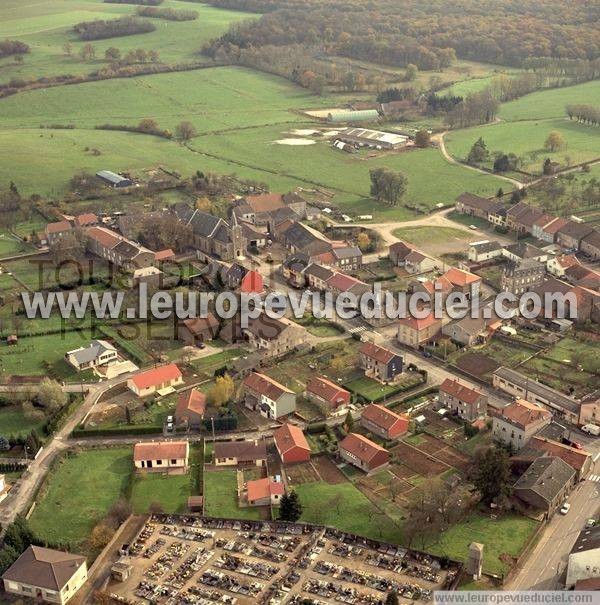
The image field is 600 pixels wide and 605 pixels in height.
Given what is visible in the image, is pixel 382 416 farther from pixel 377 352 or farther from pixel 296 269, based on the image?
pixel 296 269

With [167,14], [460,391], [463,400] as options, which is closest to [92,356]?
[460,391]

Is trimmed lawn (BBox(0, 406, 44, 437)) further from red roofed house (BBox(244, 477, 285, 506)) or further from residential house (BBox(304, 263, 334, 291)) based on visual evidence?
residential house (BBox(304, 263, 334, 291))

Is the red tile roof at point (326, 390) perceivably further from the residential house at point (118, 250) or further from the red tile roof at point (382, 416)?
the residential house at point (118, 250)

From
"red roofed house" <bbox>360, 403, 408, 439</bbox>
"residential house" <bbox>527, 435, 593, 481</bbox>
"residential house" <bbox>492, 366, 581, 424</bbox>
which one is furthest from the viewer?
"residential house" <bbox>492, 366, 581, 424</bbox>

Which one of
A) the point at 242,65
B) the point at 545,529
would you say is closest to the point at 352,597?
the point at 545,529

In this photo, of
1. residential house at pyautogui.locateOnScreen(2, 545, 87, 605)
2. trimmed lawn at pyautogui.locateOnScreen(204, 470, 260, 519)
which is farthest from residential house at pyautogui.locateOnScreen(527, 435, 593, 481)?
residential house at pyautogui.locateOnScreen(2, 545, 87, 605)

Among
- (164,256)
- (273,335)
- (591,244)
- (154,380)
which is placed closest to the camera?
(154,380)

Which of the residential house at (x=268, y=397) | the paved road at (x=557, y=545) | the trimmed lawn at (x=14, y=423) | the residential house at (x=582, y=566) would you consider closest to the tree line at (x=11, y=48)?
the trimmed lawn at (x=14, y=423)
